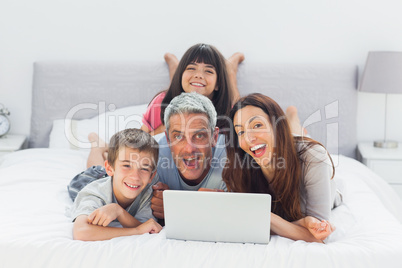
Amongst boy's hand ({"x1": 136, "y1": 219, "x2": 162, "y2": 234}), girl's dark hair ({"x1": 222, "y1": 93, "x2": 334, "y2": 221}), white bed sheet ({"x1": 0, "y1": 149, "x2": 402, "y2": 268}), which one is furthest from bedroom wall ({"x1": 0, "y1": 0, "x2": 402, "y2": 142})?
boy's hand ({"x1": 136, "y1": 219, "x2": 162, "y2": 234})

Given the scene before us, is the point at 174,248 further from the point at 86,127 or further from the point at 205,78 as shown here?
the point at 86,127

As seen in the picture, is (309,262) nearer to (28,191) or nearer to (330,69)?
(28,191)

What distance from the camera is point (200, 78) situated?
1864 millimetres

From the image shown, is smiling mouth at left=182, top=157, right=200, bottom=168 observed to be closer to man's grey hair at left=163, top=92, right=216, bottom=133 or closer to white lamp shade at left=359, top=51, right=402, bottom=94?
man's grey hair at left=163, top=92, right=216, bottom=133

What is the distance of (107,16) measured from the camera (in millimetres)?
3117

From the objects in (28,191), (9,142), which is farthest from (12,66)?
(28,191)

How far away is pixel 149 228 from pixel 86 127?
1388 mm

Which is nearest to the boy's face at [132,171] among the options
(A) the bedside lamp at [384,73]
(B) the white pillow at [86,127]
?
(B) the white pillow at [86,127]

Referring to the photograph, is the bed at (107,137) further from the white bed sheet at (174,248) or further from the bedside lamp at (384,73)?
the bedside lamp at (384,73)

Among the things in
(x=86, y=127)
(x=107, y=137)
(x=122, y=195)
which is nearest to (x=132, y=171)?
(x=122, y=195)

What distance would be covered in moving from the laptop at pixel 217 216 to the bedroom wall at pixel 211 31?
5.85 ft

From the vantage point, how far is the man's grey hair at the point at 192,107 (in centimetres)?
156

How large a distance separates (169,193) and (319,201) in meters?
0.49

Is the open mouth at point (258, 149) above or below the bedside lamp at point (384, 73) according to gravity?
below
